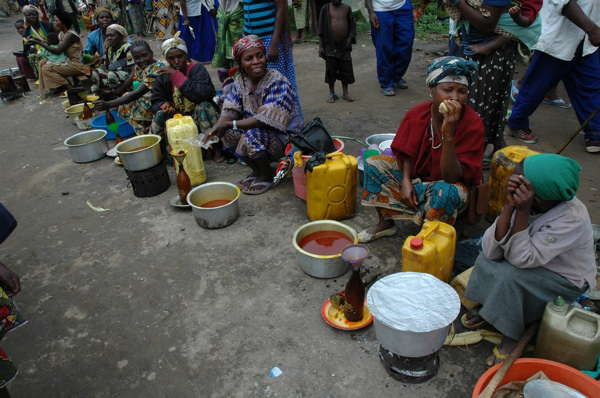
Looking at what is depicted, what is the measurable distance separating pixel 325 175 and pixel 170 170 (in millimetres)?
2245

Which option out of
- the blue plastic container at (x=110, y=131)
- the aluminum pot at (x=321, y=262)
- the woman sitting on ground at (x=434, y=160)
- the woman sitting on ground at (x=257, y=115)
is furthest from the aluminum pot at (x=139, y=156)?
the woman sitting on ground at (x=434, y=160)

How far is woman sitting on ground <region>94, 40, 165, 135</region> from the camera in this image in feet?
15.2

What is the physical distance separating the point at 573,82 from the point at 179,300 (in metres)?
4.27

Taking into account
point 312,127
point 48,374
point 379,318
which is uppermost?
point 312,127

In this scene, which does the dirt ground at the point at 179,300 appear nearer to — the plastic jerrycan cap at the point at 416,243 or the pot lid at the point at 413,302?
the pot lid at the point at 413,302

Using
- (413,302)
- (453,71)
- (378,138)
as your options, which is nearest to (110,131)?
(378,138)

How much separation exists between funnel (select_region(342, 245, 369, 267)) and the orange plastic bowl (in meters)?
0.78

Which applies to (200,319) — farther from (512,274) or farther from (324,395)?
(512,274)

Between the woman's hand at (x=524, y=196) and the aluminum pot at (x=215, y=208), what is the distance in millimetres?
2189

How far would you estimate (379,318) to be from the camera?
75.5 inches

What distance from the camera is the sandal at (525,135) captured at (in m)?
4.39

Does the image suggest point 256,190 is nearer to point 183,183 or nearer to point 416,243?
point 183,183

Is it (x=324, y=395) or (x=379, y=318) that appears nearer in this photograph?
(x=379, y=318)

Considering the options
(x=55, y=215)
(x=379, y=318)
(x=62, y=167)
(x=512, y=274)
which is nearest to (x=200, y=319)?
(x=379, y=318)
